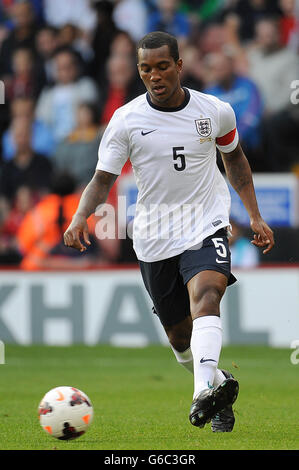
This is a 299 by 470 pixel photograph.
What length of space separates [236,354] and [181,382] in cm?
239

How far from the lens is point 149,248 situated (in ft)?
22.7

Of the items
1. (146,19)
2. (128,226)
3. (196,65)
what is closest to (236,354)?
(128,226)

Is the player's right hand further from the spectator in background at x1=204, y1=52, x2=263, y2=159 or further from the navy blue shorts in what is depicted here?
the spectator in background at x1=204, y1=52, x2=263, y2=159

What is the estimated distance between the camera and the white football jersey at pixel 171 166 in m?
6.76

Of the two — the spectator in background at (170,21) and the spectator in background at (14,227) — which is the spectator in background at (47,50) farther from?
the spectator in background at (14,227)

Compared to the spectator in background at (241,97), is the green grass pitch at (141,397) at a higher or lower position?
lower

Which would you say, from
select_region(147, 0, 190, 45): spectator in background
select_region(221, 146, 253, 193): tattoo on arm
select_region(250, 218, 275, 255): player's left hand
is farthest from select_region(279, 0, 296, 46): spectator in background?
select_region(250, 218, 275, 255): player's left hand

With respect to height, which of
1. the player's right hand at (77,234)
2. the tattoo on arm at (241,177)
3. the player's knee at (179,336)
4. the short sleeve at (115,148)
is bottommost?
the player's knee at (179,336)

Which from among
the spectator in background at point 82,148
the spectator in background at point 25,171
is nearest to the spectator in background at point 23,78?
the spectator in background at point 25,171

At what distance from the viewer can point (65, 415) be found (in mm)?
6152

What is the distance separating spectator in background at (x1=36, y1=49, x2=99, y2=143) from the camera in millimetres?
15547

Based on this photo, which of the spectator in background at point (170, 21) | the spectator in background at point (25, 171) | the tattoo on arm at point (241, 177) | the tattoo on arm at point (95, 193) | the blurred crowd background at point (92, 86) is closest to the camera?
the tattoo on arm at point (95, 193)

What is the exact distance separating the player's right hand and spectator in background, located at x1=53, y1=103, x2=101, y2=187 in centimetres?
831

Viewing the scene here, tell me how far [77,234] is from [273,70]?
9153 mm
